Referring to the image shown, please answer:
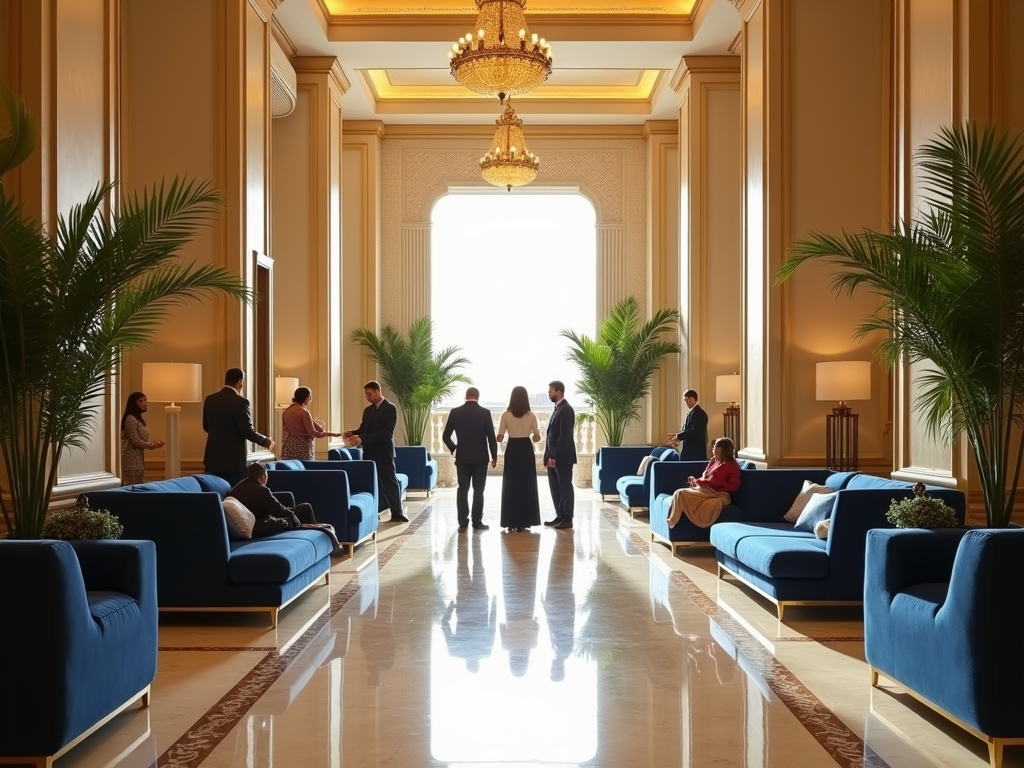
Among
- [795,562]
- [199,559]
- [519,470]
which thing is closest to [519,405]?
[519,470]

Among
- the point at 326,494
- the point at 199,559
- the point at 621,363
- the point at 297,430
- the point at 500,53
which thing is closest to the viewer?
the point at 199,559

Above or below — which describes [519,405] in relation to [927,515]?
above

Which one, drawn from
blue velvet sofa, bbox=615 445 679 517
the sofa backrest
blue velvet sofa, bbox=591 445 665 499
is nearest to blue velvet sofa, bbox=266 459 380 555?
the sofa backrest

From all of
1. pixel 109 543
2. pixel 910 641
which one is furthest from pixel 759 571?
pixel 109 543

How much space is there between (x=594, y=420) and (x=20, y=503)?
12.5 m

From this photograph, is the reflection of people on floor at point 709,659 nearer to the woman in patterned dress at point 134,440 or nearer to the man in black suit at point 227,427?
the man in black suit at point 227,427

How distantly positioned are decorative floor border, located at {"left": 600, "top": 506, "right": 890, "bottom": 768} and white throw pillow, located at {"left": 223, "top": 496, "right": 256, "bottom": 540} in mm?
3063

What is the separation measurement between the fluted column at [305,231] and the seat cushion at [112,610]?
885 centimetres

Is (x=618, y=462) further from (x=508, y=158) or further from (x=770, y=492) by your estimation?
(x=770, y=492)

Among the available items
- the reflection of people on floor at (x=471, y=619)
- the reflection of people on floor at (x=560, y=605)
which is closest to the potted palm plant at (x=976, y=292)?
the reflection of people on floor at (x=560, y=605)

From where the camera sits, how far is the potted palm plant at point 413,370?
53.4 ft

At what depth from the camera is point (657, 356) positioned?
50.3ft

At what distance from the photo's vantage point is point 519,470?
38.3 feet

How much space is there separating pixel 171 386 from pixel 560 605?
369cm
